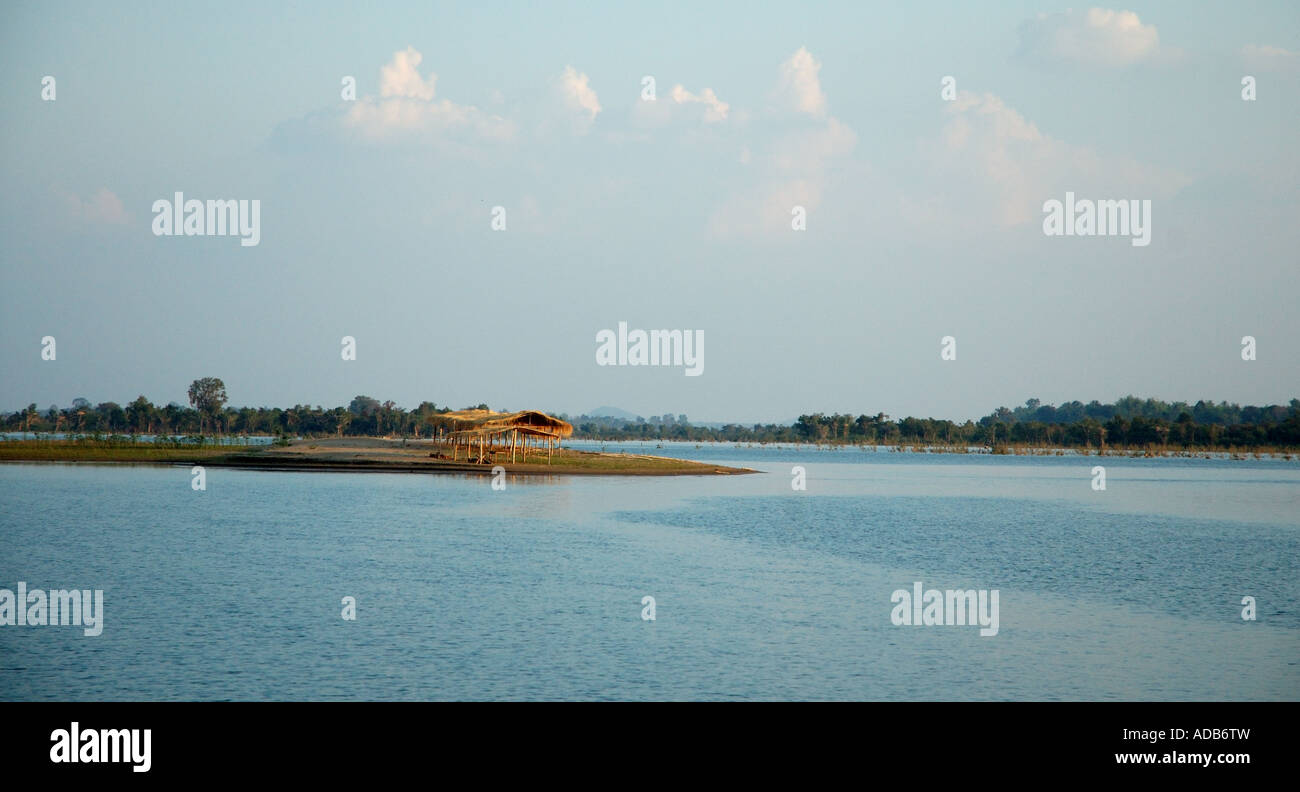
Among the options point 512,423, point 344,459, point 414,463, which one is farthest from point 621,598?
point 344,459

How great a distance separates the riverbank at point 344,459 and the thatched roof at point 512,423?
334cm

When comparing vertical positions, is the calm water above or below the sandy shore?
below

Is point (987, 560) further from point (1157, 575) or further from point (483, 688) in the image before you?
point (483, 688)

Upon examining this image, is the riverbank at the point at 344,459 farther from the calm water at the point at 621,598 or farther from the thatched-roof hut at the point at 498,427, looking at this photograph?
the calm water at the point at 621,598

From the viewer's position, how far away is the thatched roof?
232 ft

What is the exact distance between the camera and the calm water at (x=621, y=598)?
16.3m

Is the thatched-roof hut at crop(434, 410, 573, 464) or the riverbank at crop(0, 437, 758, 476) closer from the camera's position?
the thatched-roof hut at crop(434, 410, 573, 464)

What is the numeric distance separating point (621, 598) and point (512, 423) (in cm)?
4845

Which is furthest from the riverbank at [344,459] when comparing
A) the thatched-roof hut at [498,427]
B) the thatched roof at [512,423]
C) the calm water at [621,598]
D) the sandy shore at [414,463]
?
the calm water at [621,598]

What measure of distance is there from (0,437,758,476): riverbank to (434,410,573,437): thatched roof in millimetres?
3335

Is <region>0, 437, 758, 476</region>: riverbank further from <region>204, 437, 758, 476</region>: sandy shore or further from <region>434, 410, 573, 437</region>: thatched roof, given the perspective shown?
<region>434, 410, 573, 437</region>: thatched roof

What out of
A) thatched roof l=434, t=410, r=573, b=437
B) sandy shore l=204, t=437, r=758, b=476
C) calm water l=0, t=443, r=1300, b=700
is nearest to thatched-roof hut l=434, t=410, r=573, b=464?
thatched roof l=434, t=410, r=573, b=437
